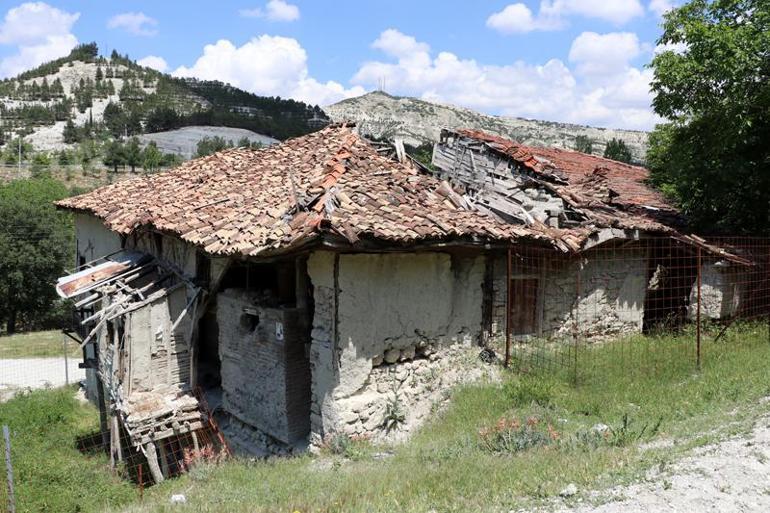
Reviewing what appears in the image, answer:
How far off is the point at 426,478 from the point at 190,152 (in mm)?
59461

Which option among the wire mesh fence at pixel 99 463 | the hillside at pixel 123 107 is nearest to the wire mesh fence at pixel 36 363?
the wire mesh fence at pixel 99 463

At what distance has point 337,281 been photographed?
716cm

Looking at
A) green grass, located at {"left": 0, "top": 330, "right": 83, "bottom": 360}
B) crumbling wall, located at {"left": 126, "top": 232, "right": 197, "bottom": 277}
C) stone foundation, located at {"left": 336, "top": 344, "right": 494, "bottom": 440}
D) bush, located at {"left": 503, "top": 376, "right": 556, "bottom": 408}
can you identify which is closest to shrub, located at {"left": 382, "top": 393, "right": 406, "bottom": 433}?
stone foundation, located at {"left": 336, "top": 344, "right": 494, "bottom": 440}

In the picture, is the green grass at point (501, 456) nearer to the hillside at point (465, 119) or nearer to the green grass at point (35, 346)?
the green grass at point (35, 346)

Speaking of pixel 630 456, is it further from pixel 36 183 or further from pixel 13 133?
pixel 13 133

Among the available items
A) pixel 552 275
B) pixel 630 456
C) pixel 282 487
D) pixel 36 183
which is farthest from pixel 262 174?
pixel 36 183

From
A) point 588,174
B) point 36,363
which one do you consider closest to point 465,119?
point 36,363

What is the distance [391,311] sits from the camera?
7.70 meters

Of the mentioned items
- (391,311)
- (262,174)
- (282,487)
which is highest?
(262,174)

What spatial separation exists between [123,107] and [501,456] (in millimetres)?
85564

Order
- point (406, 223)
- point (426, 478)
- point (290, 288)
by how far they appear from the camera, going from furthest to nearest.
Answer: point (290, 288) → point (406, 223) → point (426, 478)

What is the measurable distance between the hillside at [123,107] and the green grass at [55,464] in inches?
1894

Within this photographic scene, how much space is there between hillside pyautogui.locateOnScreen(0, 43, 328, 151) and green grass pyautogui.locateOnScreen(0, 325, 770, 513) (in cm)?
5227

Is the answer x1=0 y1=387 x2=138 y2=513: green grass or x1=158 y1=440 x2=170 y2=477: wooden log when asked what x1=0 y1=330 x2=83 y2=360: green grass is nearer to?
x1=0 y1=387 x2=138 y2=513: green grass
